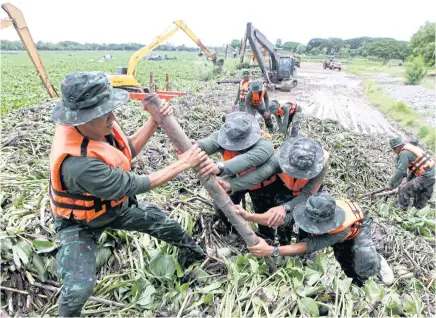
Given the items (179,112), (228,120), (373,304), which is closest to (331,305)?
(373,304)

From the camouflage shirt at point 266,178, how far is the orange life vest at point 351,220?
316 mm

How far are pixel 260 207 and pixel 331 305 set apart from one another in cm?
160

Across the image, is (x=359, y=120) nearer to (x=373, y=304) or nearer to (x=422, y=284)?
(x=422, y=284)

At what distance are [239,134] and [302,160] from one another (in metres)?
0.67

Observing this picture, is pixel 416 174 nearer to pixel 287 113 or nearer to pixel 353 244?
pixel 287 113

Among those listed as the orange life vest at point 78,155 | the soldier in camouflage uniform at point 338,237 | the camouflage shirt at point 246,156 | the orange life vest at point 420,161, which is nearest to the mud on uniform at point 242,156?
the camouflage shirt at point 246,156

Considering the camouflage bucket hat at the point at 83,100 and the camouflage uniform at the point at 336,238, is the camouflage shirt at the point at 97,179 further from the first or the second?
the camouflage uniform at the point at 336,238

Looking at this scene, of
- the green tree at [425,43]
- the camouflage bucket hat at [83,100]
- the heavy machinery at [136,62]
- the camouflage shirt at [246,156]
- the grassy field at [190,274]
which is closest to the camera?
the camouflage bucket hat at [83,100]

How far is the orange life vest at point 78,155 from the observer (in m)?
2.39

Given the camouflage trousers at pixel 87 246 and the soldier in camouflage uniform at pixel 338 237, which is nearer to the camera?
the camouflage trousers at pixel 87 246

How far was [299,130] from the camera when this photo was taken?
862 centimetres

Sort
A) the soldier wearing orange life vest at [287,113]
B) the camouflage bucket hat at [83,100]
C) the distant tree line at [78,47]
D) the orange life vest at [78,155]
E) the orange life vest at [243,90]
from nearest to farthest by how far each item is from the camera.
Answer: the camouflage bucket hat at [83,100]
the orange life vest at [78,155]
the soldier wearing orange life vest at [287,113]
the orange life vest at [243,90]
the distant tree line at [78,47]

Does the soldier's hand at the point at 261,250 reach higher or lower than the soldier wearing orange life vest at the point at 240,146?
lower

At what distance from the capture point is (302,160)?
318 cm
